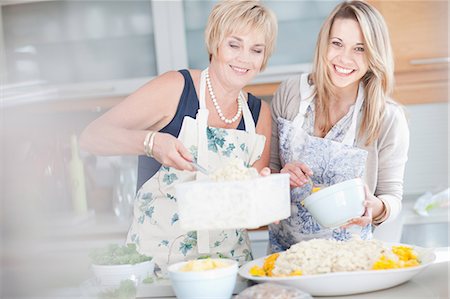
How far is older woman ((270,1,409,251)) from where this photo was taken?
65.1 inches

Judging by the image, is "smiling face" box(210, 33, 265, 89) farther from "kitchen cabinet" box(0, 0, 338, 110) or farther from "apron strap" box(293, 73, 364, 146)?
"kitchen cabinet" box(0, 0, 338, 110)

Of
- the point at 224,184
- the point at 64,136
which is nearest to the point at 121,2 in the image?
the point at 64,136

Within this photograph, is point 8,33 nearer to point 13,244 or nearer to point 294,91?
point 13,244

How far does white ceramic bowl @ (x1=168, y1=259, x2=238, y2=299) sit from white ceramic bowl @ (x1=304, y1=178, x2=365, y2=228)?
9.7 inches

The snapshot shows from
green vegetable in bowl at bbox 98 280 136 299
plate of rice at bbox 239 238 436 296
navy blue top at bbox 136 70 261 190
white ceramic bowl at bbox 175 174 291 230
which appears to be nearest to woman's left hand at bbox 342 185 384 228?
plate of rice at bbox 239 238 436 296

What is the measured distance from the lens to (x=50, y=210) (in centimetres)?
273

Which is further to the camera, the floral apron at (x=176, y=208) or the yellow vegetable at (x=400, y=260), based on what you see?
the floral apron at (x=176, y=208)

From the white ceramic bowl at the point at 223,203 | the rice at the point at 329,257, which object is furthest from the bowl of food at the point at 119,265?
the rice at the point at 329,257

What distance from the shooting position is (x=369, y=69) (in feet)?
5.55

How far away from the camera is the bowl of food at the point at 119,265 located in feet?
4.05

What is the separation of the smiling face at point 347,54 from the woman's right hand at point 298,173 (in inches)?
9.1

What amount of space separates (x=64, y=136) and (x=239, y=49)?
4.77ft

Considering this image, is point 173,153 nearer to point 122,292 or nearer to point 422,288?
point 122,292

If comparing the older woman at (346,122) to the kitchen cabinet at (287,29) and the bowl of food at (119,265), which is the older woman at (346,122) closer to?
the bowl of food at (119,265)
